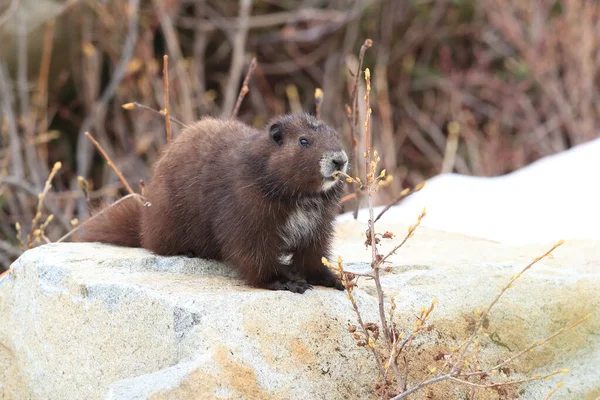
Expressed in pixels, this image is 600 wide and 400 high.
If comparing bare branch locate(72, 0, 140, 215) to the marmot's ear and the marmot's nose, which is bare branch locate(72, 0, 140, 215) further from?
the marmot's nose

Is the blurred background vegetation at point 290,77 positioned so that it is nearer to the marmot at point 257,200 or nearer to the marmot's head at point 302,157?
the marmot at point 257,200

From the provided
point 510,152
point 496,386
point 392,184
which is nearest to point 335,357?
point 496,386

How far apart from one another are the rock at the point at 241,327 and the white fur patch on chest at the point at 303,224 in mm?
296

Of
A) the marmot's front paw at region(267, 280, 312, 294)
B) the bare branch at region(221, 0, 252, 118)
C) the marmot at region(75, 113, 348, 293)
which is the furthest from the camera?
the bare branch at region(221, 0, 252, 118)

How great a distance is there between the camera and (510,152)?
9500mm

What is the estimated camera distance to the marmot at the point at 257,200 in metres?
3.68

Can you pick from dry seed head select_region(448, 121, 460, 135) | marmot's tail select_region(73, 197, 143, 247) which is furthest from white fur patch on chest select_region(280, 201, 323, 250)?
dry seed head select_region(448, 121, 460, 135)

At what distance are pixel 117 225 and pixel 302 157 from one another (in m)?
1.42

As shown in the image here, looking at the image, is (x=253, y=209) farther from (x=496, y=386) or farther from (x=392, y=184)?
(x=392, y=184)

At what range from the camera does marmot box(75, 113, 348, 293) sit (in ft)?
12.1

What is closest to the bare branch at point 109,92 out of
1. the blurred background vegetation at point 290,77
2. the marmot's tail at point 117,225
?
the blurred background vegetation at point 290,77

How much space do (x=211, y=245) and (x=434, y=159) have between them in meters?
6.00

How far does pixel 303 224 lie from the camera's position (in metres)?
3.78

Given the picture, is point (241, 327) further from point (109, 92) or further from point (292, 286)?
point (109, 92)
